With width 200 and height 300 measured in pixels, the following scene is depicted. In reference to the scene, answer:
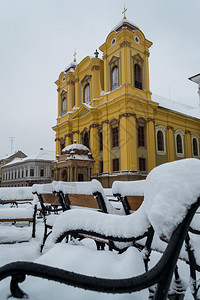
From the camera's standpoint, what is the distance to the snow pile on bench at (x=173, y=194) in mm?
910

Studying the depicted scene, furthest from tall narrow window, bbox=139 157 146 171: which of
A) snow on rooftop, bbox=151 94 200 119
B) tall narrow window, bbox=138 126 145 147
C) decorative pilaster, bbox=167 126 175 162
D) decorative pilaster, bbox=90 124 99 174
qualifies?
snow on rooftop, bbox=151 94 200 119

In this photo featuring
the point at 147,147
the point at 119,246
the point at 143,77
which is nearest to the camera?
the point at 119,246

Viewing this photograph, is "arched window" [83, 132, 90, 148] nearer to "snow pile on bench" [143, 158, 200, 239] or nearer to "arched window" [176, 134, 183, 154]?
"arched window" [176, 134, 183, 154]

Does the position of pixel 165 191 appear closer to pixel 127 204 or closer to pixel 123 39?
pixel 127 204

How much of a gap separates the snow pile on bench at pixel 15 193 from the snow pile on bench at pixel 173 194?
7.65m

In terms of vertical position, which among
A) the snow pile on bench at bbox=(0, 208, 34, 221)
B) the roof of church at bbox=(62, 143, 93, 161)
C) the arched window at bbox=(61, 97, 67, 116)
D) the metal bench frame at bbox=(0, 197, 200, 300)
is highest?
the arched window at bbox=(61, 97, 67, 116)

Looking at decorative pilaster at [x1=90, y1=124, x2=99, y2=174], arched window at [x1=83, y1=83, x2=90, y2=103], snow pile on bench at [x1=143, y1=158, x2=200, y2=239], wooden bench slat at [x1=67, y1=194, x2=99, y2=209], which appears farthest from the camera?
arched window at [x1=83, y1=83, x2=90, y2=103]

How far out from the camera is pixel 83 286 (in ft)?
2.56

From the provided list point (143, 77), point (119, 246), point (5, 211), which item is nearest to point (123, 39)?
point (143, 77)

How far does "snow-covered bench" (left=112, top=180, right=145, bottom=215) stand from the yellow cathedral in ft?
54.0

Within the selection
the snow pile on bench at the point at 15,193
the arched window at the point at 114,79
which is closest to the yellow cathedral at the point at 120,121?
the arched window at the point at 114,79

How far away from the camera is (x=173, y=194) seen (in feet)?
3.13

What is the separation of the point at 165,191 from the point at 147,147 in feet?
68.8

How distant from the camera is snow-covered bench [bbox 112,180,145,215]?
7.95ft
